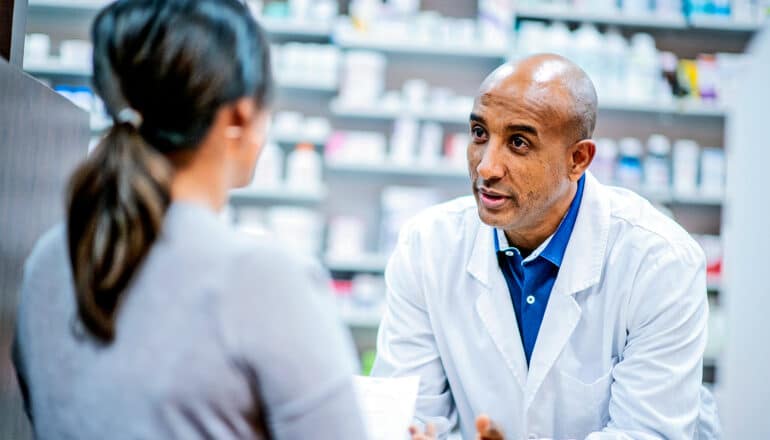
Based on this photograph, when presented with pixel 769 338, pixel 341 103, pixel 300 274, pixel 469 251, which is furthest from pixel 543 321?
pixel 341 103

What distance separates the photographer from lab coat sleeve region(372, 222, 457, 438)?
1674 millimetres

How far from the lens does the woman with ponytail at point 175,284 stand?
0.74 metres

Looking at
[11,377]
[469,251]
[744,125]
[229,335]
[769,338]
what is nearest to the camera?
[229,335]

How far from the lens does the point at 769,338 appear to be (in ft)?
8.15

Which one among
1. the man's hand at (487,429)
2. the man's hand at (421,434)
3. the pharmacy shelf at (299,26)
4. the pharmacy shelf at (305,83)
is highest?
the pharmacy shelf at (299,26)

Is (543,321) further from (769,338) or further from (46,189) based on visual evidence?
(769,338)

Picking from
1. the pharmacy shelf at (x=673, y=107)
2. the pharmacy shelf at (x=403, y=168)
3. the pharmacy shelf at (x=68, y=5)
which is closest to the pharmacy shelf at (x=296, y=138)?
the pharmacy shelf at (x=403, y=168)

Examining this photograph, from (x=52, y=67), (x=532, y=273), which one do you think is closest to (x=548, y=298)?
(x=532, y=273)

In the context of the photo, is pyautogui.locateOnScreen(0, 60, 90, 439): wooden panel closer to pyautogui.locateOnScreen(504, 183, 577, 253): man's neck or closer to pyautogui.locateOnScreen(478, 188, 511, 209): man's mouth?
pyautogui.locateOnScreen(478, 188, 511, 209): man's mouth

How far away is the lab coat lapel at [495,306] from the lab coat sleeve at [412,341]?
0.13 metres

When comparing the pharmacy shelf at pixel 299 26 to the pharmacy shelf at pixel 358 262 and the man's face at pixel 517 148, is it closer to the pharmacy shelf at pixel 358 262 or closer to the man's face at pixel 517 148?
the pharmacy shelf at pixel 358 262

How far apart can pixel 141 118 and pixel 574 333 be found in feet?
3.55

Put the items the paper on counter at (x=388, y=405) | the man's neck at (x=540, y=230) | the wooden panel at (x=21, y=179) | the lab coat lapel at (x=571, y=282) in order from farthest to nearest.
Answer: the man's neck at (x=540, y=230) < the lab coat lapel at (x=571, y=282) < the paper on counter at (x=388, y=405) < the wooden panel at (x=21, y=179)

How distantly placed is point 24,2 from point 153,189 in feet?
2.23
